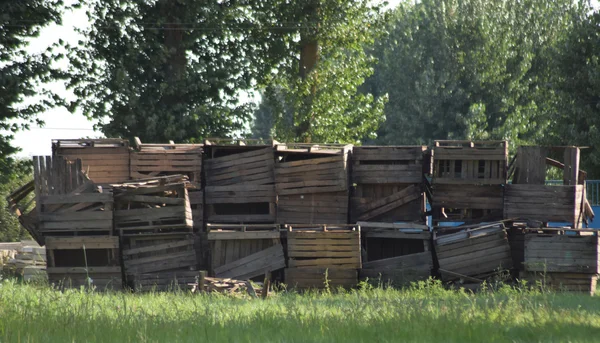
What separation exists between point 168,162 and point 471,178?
25.4 feet

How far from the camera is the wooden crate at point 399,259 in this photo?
64.9ft

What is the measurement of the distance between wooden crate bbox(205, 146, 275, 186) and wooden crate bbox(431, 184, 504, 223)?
4.31 metres

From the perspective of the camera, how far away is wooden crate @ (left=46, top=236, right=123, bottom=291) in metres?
19.8

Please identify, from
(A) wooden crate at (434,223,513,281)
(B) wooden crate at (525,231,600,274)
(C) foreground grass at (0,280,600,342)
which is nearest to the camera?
(C) foreground grass at (0,280,600,342)

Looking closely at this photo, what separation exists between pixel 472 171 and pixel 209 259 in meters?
6.93

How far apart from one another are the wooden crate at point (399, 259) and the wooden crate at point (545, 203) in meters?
2.22

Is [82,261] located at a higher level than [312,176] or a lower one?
lower

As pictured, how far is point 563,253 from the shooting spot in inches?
750

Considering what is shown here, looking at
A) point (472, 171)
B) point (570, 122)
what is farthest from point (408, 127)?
point (472, 171)

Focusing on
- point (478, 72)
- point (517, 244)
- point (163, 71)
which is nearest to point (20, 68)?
point (163, 71)

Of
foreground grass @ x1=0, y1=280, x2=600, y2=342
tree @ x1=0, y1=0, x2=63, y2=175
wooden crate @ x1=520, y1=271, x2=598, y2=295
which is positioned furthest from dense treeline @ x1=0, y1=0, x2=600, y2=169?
foreground grass @ x1=0, y1=280, x2=600, y2=342

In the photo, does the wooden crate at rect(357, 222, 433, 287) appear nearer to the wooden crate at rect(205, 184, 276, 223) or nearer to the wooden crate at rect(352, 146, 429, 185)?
the wooden crate at rect(352, 146, 429, 185)

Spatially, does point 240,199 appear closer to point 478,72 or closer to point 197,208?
point 197,208

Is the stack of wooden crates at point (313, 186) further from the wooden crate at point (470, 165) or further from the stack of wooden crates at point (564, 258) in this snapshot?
the stack of wooden crates at point (564, 258)
